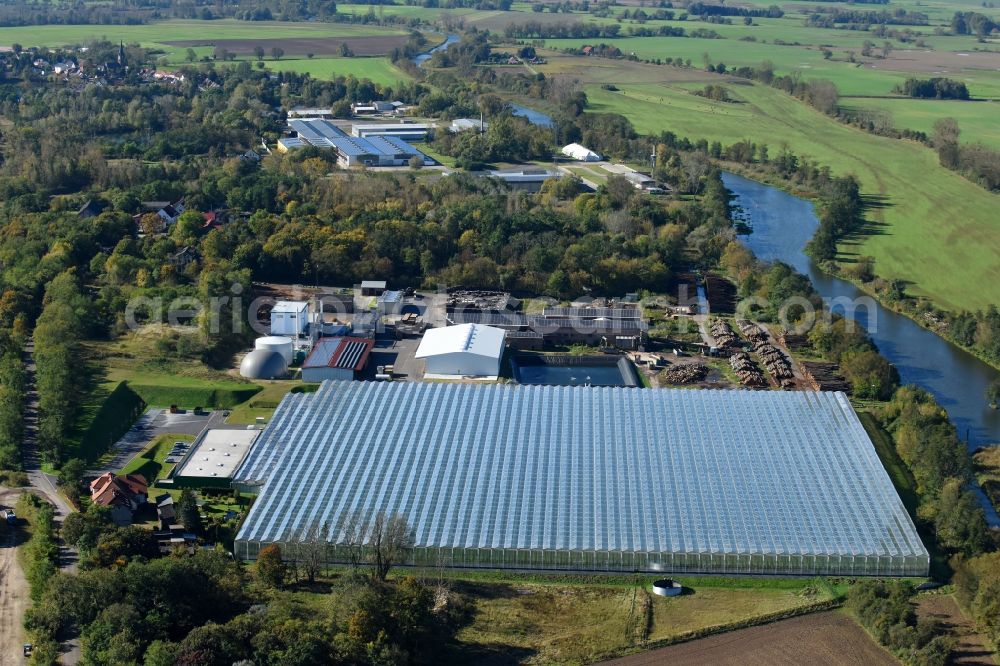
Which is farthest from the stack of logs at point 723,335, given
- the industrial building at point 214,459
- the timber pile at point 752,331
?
the industrial building at point 214,459

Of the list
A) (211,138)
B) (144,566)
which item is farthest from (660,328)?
(211,138)

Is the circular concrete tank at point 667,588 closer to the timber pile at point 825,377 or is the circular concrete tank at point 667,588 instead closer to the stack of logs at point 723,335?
the timber pile at point 825,377

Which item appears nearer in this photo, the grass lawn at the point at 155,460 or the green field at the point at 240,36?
the grass lawn at the point at 155,460

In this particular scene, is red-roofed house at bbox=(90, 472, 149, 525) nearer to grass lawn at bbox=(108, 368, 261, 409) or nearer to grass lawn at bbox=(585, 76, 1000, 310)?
grass lawn at bbox=(108, 368, 261, 409)

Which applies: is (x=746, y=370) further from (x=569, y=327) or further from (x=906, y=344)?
(x=906, y=344)

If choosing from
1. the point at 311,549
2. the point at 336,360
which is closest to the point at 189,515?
the point at 311,549

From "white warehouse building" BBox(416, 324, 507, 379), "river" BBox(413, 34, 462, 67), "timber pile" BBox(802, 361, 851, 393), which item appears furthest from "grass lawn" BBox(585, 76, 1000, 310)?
"white warehouse building" BBox(416, 324, 507, 379)
